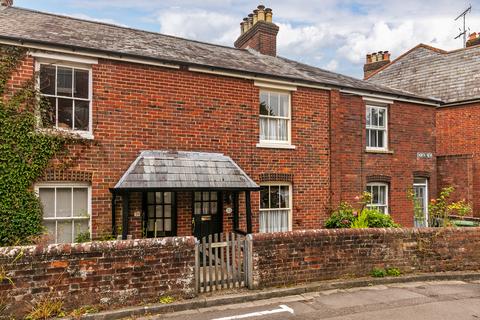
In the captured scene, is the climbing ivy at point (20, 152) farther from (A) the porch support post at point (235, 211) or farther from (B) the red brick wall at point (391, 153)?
(B) the red brick wall at point (391, 153)

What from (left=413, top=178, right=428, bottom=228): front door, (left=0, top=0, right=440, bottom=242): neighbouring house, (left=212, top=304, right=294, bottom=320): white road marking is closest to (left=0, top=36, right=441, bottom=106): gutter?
(left=0, top=0, right=440, bottom=242): neighbouring house

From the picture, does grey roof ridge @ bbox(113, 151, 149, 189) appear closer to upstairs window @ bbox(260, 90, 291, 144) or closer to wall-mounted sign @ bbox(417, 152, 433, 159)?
upstairs window @ bbox(260, 90, 291, 144)

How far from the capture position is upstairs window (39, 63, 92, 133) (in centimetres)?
823

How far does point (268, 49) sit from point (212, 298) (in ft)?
36.8

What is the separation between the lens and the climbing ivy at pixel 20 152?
7570 millimetres

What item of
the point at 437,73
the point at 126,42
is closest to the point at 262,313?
the point at 126,42

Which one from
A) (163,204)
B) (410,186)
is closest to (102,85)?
(163,204)

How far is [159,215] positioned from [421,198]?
1069cm

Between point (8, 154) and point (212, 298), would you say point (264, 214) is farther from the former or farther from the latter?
point (8, 154)

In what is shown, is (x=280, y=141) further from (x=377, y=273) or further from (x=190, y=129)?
(x=377, y=273)

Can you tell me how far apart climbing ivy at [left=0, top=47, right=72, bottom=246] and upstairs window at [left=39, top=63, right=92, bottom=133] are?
270mm

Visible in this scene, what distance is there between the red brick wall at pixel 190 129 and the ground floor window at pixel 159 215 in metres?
0.31

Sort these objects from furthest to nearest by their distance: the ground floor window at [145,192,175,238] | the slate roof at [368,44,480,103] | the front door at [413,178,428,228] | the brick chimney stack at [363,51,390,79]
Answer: the brick chimney stack at [363,51,390,79], the slate roof at [368,44,480,103], the front door at [413,178,428,228], the ground floor window at [145,192,175,238]

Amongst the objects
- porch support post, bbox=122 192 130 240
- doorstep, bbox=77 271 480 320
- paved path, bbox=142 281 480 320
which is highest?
porch support post, bbox=122 192 130 240
